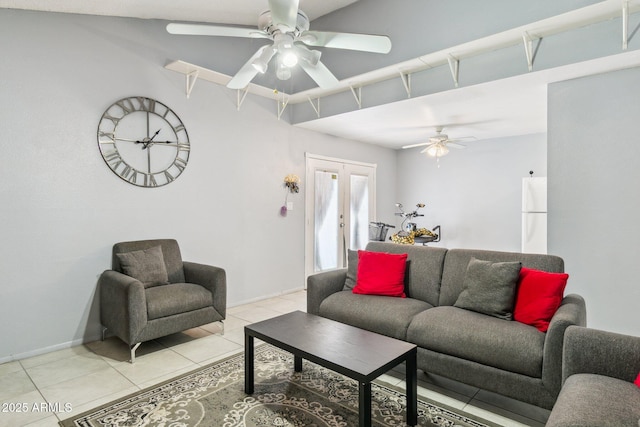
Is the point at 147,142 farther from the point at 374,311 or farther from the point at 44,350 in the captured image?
the point at 374,311

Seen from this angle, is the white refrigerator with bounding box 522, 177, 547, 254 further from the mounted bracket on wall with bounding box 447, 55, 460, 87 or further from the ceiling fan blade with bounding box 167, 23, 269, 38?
the ceiling fan blade with bounding box 167, 23, 269, 38

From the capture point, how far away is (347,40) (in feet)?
7.21

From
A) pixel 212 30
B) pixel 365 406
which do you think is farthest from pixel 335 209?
pixel 365 406

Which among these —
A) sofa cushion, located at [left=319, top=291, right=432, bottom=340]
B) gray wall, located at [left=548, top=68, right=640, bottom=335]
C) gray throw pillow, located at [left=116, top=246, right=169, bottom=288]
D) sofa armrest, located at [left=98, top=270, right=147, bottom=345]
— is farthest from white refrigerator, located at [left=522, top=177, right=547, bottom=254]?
sofa armrest, located at [left=98, top=270, right=147, bottom=345]

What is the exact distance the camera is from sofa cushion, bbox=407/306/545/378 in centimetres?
197

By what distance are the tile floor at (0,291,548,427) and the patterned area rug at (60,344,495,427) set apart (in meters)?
0.14

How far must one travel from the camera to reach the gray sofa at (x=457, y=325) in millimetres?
1920

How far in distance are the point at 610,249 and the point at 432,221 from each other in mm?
3875

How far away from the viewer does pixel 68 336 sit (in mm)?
3086

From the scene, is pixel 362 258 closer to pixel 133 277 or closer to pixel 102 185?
pixel 133 277

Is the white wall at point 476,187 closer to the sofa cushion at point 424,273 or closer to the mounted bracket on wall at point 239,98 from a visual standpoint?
the sofa cushion at point 424,273

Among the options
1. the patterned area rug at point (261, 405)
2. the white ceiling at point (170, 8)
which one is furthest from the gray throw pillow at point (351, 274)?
the white ceiling at point (170, 8)

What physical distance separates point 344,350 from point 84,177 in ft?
9.21

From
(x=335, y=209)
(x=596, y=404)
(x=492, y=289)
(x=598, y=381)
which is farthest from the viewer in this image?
(x=335, y=209)
